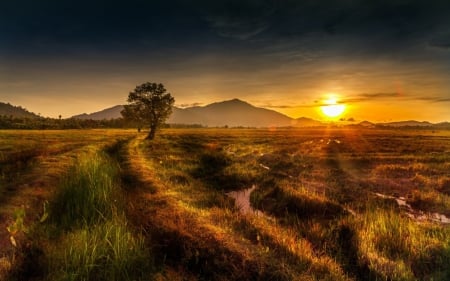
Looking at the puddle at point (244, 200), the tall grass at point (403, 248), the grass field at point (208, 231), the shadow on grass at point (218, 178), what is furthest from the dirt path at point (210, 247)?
the shadow on grass at point (218, 178)

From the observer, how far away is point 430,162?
127 ft

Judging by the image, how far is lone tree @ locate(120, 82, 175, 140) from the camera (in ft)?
257

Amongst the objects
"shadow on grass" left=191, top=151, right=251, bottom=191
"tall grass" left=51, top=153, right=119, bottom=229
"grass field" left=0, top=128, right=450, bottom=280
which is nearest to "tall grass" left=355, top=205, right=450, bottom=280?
"grass field" left=0, top=128, right=450, bottom=280

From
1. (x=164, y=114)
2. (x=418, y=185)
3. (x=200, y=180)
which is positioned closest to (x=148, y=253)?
(x=200, y=180)

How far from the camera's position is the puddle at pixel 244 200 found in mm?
18939

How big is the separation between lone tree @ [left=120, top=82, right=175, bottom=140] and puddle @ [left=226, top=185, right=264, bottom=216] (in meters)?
56.2

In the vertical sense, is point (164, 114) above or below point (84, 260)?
above

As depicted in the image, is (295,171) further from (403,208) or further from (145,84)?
(145,84)

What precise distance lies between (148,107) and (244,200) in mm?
60804

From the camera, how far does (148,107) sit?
258 feet

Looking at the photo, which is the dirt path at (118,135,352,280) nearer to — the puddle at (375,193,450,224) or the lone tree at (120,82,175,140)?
the puddle at (375,193,450,224)

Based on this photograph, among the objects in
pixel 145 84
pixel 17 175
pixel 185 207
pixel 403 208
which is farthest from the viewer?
pixel 145 84

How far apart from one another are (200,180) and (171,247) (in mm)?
16569

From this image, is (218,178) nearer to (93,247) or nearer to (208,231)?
(208,231)
